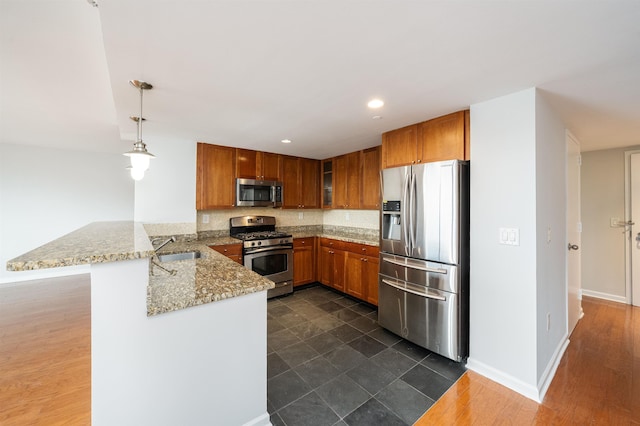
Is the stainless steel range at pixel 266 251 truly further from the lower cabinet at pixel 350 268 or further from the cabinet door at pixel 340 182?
the cabinet door at pixel 340 182

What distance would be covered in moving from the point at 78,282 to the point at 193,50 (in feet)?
17.9

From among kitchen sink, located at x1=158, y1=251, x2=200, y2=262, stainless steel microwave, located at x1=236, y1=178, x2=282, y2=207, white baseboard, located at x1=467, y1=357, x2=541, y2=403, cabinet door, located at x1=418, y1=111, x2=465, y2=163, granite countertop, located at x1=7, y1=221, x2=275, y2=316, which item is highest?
cabinet door, located at x1=418, y1=111, x2=465, y2=163

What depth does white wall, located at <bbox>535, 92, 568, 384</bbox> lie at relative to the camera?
195cm

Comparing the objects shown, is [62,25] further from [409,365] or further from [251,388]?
[409,365]

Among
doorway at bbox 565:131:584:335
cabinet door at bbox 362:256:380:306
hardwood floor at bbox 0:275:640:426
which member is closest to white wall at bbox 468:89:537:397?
hardwood floor at bbox 0:275:640:426

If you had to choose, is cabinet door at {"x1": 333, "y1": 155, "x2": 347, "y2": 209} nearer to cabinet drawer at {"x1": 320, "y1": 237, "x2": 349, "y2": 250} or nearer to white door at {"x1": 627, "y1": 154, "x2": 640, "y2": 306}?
cabinet drawer at {"x1": 320, "y1": 237, "x2": 349, "y2": 250}

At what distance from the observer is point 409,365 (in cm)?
228

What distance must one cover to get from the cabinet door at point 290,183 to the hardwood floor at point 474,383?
9.98 ft

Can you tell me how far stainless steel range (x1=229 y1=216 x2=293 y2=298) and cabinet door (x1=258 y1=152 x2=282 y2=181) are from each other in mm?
720

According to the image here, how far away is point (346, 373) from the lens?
217cm

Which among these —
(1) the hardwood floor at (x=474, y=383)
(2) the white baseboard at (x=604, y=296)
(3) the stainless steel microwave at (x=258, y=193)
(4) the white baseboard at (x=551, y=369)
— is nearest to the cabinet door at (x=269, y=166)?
(3) the stainless steel microwave at (x=258, y=193)

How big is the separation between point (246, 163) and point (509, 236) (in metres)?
3.39

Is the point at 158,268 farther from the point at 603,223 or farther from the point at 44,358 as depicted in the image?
the point at 603,223

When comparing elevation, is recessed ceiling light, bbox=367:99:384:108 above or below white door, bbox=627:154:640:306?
above
